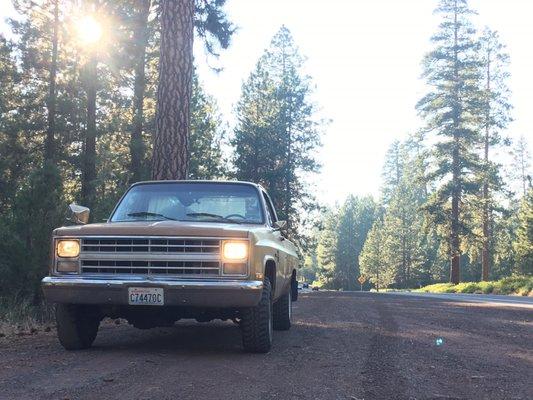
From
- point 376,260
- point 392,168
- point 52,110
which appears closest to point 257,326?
point 52,110

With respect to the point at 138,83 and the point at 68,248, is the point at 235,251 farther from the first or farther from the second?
the point at 138,83

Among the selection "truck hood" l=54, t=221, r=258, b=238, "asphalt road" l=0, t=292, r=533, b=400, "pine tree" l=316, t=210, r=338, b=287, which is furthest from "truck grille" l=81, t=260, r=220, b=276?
"pine tree" l=316, t=210, r=338, b=287

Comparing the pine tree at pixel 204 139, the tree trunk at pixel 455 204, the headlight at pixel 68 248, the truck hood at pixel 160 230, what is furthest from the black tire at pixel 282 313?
the tree trunk at pixel 455 204

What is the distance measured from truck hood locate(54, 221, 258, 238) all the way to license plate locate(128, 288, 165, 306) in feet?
1.89

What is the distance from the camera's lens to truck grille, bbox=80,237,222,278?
5.42 meters

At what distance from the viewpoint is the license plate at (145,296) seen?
5305 mm

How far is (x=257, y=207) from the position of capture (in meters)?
6.95

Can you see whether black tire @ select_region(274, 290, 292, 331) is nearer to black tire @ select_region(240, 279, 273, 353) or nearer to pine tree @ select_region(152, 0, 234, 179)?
black tire @ select_region(240, 279, 273, 353)

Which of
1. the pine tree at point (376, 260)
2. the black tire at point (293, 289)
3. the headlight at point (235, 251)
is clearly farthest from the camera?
the pine tree at point (376, 260)

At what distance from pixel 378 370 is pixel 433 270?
88100mm

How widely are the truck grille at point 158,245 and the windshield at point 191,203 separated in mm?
869

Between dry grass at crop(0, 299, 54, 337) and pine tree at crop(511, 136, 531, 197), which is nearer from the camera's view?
dry grass at crop(0, 299, 54, 337)

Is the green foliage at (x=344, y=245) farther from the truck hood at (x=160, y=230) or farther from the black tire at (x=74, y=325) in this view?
the truck hood at (x=160, y=230)

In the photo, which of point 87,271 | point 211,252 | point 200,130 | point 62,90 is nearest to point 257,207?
point 211,252
